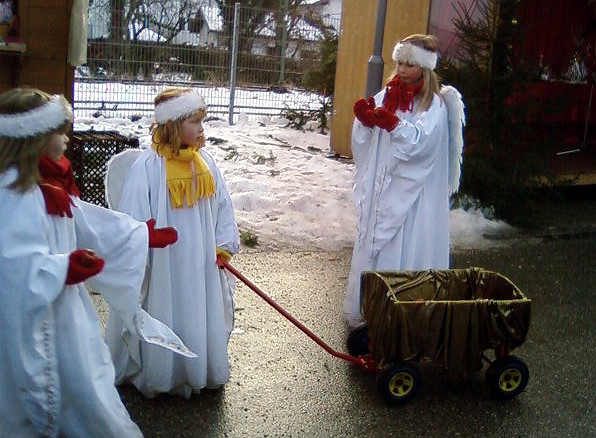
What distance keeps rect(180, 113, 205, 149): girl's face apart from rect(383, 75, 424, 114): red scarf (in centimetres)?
153

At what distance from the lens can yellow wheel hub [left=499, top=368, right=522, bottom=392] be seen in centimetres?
443

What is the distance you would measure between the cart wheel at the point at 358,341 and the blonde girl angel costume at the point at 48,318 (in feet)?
6.04

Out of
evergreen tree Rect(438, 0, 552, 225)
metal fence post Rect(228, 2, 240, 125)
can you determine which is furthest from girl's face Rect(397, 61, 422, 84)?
metal fence post Rect(228, 2, 240, 125)

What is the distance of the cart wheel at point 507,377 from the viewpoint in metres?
4.41

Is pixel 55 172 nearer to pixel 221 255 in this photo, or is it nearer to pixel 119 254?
pixel 119 254

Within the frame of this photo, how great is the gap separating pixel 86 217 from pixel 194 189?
0.83 metres

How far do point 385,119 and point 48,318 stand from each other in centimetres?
261

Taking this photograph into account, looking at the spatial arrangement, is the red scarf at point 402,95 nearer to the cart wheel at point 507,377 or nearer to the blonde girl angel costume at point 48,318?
the cart wheel at point 507,377

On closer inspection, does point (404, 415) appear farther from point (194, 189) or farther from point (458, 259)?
point (458, 259)

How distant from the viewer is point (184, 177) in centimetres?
404

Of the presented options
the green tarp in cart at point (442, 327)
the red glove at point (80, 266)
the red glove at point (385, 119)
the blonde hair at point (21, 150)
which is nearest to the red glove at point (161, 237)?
the red glove at point (80, 266)

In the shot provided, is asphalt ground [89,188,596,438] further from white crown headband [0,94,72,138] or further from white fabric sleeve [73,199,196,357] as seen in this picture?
white crown headband [0,94,72,138]

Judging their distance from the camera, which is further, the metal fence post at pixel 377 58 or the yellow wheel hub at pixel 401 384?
the metal fence post at pixel 377 58

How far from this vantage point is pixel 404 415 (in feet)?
14.0
